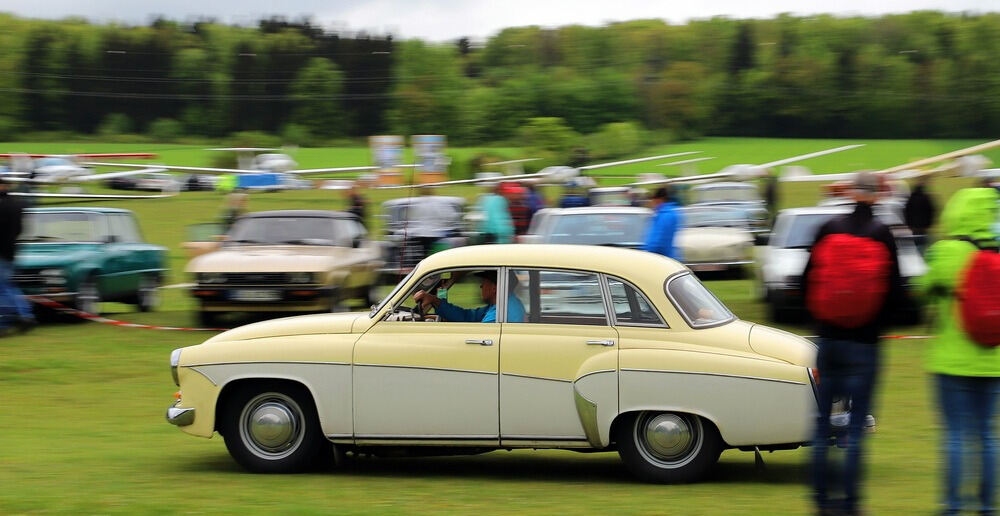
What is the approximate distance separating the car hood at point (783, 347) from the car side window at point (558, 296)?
0.96m

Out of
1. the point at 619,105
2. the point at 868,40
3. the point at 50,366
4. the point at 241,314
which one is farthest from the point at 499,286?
the point at 868,40

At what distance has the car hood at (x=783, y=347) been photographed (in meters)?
7.63

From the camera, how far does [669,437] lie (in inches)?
304

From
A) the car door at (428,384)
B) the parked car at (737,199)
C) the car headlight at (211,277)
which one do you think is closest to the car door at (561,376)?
the car door at (428,384)

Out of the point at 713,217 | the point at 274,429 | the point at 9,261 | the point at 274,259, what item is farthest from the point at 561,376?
the point at 713,217

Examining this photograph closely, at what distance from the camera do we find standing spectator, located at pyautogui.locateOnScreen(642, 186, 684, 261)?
14797 millimetres

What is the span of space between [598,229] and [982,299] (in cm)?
Answer: 1300

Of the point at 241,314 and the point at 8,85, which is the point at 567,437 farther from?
the point at 8,85

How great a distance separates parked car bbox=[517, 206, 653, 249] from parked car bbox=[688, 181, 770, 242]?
22.9 ft

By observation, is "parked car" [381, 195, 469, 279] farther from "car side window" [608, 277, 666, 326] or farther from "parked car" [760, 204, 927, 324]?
"car side window" [608, 277, 666, 326]

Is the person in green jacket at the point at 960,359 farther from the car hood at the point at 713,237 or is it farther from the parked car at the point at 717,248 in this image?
the car hood at the point at 713,237

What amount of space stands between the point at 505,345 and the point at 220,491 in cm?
191

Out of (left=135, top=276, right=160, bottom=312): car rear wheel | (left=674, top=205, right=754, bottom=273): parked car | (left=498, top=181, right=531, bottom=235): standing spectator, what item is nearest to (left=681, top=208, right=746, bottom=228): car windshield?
(left=674, top=205, right=754, bottom=273): parked car

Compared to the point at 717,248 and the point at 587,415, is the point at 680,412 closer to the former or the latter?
the point at 587,415
